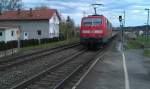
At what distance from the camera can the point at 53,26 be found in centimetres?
8300

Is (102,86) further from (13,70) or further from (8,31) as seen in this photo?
(8,31)

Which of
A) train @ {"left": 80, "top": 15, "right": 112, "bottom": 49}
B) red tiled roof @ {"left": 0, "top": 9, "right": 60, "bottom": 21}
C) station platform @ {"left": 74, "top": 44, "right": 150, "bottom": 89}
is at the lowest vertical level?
station platform @ {"left": 74, "top": 44, "right": 150, "bottom": 89}

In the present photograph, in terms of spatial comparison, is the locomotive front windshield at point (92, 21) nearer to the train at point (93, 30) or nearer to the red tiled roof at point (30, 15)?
the train at point (93, 30)

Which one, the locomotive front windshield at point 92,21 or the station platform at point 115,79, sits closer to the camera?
the station platform at point 115,79

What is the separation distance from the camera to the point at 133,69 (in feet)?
65.7

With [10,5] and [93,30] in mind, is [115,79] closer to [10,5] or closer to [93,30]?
[93,30]

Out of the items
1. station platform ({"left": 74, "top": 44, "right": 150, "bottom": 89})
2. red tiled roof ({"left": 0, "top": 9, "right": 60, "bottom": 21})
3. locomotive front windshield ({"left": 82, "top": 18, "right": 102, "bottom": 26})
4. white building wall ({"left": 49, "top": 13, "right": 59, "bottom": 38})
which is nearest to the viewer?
station platform ({"left": 74, "top": 44, "right": 150, "bottom": 89})

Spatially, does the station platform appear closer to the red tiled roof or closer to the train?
the train

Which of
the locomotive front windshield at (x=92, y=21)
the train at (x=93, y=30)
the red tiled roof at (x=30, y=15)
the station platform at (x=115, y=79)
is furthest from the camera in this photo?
the red tiled roof at (x=30, y=15)

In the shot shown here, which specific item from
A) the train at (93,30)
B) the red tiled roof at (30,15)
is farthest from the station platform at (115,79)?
the red tiled roof at (30,15)

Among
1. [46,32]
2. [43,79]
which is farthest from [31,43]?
[43,79]

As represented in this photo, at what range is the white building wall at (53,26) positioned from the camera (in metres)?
80.2

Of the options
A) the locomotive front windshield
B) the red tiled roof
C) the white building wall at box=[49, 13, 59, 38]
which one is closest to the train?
the locomotive front windshield

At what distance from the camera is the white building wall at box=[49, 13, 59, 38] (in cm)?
8019
